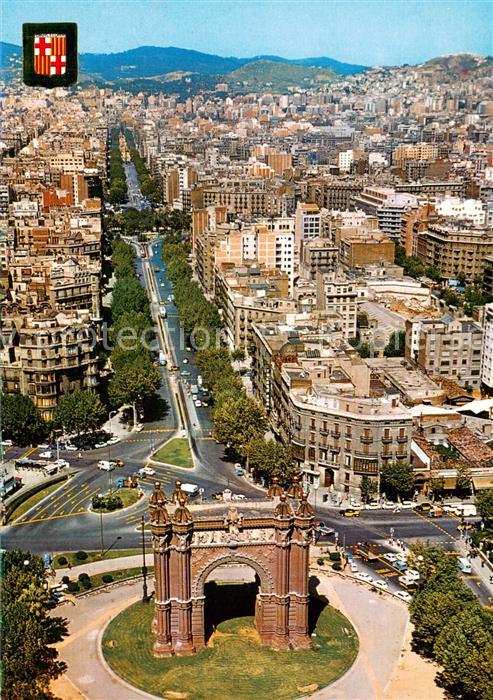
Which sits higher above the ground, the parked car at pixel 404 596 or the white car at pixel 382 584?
the white car at pixel 382 584

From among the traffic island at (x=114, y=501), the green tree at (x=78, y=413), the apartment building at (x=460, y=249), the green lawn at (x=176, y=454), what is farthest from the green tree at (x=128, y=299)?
the apartment building at (x=460, y=249)

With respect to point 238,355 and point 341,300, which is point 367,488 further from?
point 341,300

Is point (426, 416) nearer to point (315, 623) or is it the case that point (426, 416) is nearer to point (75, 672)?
point (315, 623)

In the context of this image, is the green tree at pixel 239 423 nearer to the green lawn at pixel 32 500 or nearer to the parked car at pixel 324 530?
the parked car at pixel 324 530

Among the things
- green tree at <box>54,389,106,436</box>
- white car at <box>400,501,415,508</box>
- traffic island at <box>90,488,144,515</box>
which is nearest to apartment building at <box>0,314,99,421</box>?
green tree at <box>54,389,106,436</box>

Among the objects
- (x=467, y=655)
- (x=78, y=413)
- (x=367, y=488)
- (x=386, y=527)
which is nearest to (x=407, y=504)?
(x=367, y=488)

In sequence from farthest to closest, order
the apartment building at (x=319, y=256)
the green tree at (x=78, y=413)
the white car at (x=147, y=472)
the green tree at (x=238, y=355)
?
the apartment building at (x=319, y=256) → the green tree at (x=238, y=355) → the green tree at (x=78, y=413) → the white car at (x=147, y=472)

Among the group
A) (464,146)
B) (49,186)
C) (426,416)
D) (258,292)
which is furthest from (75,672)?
(464,146)
